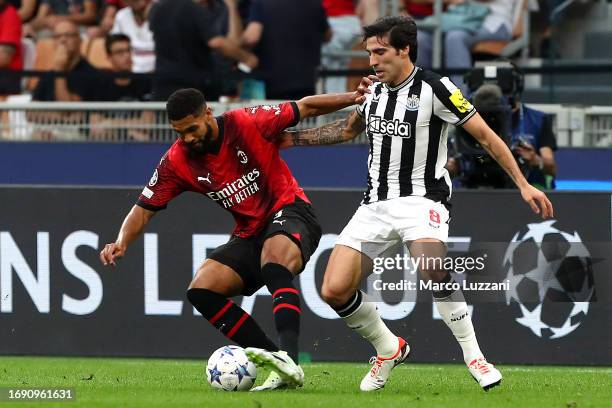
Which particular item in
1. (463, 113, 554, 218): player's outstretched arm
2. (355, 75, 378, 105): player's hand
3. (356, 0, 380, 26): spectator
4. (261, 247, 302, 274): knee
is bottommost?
(261, 247, 302, 274): knee

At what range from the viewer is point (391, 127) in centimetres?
867

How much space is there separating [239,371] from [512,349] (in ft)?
11.4

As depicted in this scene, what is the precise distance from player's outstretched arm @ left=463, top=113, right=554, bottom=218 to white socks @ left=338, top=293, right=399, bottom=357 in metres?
1.22

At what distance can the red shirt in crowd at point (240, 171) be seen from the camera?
29.7 ft

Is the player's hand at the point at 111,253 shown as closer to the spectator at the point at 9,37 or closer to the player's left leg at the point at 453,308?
the player's left leg at the point at 453,308

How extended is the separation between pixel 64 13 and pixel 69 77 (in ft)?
6.98

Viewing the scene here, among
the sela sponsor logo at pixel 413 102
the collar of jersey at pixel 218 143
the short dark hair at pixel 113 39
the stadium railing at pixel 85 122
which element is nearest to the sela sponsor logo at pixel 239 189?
the collar of jersey at pixel 218 143

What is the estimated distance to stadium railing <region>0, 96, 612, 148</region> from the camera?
46.7 ft

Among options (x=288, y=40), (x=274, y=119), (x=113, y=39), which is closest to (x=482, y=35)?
(x=288, y=40)

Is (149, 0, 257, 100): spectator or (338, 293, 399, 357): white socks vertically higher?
(149, 0, 257, 100): spectator

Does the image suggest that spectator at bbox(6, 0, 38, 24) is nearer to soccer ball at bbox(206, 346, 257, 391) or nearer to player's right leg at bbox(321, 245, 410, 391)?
player's right leg at bbox(321, 245, 410, 391)

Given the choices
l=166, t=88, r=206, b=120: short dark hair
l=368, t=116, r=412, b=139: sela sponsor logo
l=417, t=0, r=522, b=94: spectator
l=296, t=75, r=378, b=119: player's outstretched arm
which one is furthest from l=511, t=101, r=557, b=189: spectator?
l=166, t=88, r=206, b=120: short dark hair

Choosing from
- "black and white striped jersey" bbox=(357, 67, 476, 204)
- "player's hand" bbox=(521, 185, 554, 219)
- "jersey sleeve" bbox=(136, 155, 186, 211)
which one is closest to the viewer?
"player's hand" bbox=(521, 185, 554, 219)

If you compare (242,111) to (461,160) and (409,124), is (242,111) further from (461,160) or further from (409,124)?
(461,160)
